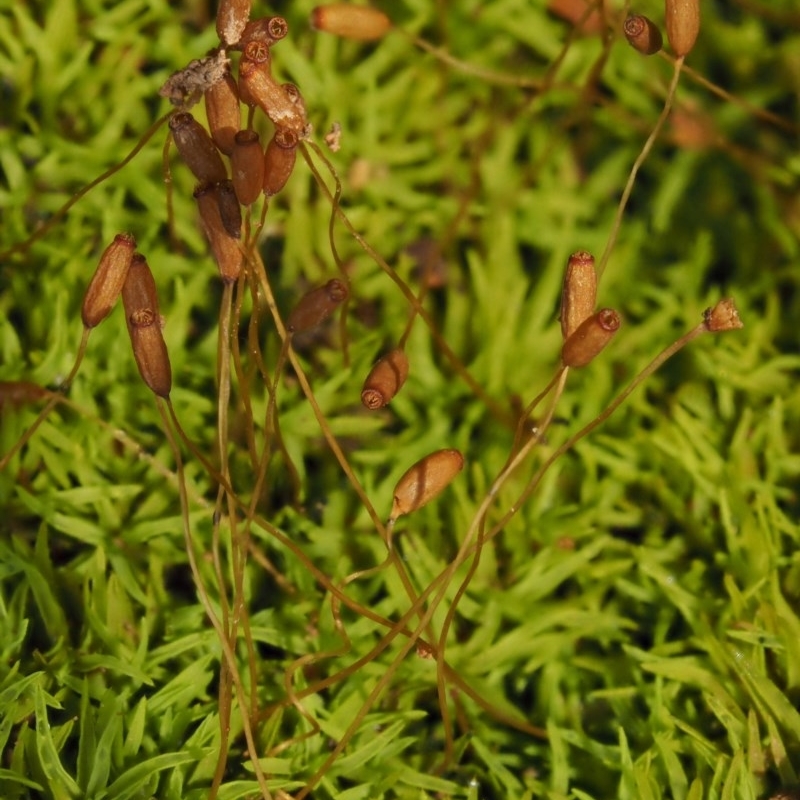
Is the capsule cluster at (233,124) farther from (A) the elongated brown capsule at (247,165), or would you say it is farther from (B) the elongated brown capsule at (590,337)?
(B) the elongated brown capsule at (590,337)

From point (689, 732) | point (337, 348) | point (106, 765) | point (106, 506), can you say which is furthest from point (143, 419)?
point (689, 732)

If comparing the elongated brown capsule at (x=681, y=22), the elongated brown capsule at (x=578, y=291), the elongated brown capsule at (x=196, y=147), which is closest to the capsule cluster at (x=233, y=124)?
the elongated brown capsule at (x=196, y=147)

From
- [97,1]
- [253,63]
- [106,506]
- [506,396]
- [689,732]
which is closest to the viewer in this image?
[253,63]

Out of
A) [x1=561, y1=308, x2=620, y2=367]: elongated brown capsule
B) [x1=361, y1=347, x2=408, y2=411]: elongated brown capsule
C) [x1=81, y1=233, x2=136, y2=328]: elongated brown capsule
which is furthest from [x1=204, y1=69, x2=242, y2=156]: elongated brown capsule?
[x1=561, y1=308, x2=620, y2=367]: elongated brown capsule

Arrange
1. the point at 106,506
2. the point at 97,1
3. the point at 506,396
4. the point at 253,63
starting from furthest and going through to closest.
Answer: the point at 97,1, the point at 506,396, the point at 106,506, the point at 253,63

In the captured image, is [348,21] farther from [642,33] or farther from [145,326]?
[145,326]

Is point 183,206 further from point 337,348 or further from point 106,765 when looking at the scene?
point 106,765
